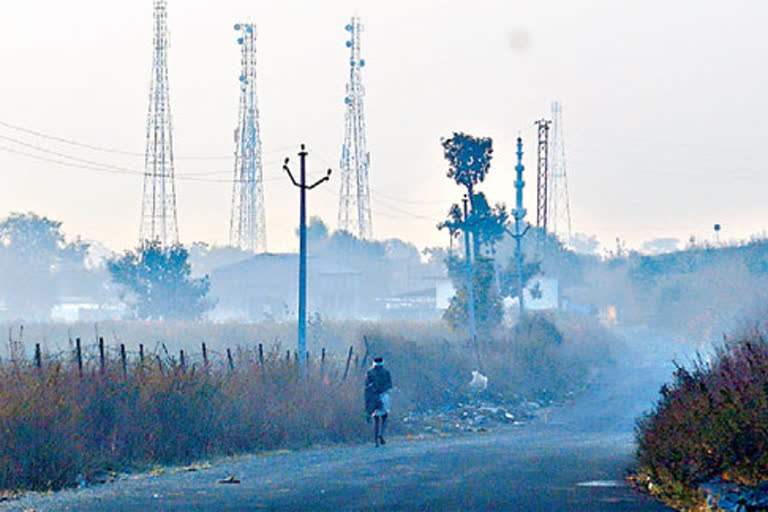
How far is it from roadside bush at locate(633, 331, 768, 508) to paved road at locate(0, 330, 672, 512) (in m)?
0.50

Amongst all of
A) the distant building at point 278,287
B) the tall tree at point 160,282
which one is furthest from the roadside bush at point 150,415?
the distant building at point 278,287

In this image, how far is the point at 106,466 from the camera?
22.8 metres

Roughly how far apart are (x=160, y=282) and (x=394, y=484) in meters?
73.8

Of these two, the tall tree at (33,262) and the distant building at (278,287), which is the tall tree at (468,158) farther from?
the tall tree at (33,262)

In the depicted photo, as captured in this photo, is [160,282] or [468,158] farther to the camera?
[160,282]

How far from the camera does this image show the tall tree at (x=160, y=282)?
89.8m

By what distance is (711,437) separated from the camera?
15.9m

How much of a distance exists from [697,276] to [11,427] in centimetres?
10212

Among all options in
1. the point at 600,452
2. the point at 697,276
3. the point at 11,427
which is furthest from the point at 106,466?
the point at 697,276

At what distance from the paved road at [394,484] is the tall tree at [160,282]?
61.6m

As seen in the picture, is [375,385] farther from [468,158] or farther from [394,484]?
[468,158]

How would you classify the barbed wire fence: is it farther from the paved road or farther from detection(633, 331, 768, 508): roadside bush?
detection(633, 331, 768, 508): roadside bush

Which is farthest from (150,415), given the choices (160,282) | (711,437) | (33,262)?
(33,262)

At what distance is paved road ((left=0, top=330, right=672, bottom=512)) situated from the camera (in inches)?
632
